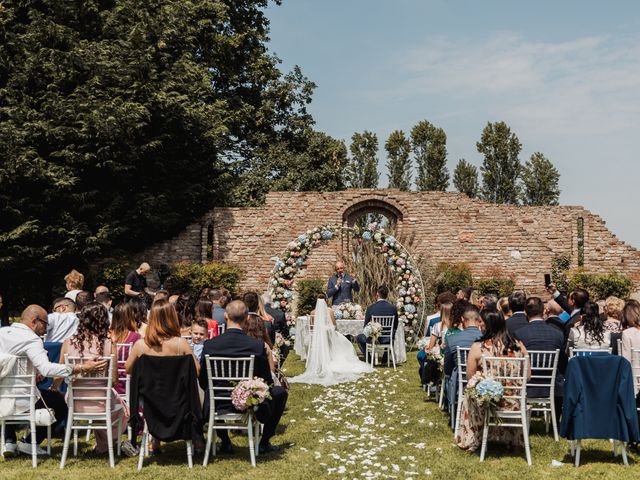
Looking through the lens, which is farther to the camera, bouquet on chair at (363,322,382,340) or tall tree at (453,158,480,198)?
tall tree at (453,158,480,198)

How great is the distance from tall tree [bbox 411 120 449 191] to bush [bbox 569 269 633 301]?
17523 millimetres

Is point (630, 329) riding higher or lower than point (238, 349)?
higher

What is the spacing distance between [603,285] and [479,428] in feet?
52.8

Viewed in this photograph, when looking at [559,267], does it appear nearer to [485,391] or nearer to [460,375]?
[460,375]

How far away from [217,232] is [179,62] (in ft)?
18.7

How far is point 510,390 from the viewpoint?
700 cm

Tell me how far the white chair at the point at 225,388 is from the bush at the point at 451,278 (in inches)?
575

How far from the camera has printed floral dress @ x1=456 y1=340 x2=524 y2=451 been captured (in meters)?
7.00

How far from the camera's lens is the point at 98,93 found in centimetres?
1938

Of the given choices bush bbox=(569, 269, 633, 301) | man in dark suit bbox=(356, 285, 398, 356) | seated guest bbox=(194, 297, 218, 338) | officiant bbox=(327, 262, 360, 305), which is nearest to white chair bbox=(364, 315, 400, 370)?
man in dark suit bbox=(356, 285, 398, 356)

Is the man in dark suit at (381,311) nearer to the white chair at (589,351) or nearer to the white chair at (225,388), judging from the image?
the white chair at (589,351)

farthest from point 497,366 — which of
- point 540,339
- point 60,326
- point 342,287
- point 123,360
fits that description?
point 342,287

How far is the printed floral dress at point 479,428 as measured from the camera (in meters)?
7.00

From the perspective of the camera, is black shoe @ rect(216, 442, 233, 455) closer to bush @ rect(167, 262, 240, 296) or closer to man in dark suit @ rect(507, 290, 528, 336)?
man in dark suit @ rect(507, 290, 528, 336)
